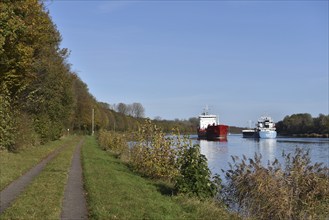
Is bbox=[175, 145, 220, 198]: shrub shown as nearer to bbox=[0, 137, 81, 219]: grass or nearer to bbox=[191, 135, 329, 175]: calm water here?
bbox=[191, 135, 329, 175]: calm water

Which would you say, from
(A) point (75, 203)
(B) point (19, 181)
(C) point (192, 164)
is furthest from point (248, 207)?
(B) point (19, 181)

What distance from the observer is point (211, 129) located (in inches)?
3839

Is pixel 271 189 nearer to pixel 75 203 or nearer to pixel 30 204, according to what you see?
pixel 75 203

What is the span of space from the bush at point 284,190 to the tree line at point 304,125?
383 feet

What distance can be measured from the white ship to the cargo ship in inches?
472

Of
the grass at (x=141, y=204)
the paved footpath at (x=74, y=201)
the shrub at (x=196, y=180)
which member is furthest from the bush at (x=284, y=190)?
the paved footpath at (x=74, y=201)

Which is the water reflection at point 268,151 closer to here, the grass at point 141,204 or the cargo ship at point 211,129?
the grass at point 141,204

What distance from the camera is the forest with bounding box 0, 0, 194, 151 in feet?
63.3

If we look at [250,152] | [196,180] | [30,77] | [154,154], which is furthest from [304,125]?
[196,180]

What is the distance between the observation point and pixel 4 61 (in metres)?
20.4

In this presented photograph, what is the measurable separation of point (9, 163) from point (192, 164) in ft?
36.9

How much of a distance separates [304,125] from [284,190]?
13266cm

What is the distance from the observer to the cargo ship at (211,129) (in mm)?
93875

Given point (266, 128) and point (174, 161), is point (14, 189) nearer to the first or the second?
point (174, 161)
